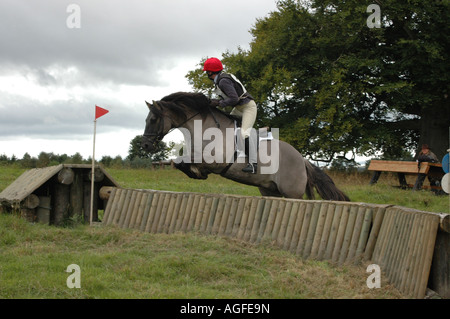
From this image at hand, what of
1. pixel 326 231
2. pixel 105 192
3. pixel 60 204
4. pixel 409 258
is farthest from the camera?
pixel 105 192

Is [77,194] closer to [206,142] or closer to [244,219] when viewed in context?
[206,142]

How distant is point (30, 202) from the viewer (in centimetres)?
777

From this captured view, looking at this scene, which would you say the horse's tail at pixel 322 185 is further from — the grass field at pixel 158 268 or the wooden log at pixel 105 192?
the wooden log at pixel 105 192

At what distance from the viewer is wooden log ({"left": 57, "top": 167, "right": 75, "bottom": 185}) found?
809 cm

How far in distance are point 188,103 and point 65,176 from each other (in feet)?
8.46

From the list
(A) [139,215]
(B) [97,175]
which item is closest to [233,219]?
(A) [139,215]

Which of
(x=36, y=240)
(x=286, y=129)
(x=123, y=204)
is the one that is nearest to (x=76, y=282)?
(x=36, y=240)

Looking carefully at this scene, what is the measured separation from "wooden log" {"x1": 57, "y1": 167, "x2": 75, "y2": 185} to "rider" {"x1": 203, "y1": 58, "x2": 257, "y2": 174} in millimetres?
2840

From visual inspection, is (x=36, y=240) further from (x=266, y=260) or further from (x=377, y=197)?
(x=377, y=197)

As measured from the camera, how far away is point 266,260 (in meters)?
5.30

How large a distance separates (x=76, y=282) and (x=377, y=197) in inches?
389

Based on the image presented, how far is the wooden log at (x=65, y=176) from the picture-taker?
809 cm

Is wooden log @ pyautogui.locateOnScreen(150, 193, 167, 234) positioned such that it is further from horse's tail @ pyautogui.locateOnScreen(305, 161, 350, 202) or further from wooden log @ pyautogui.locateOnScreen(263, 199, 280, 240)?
horse's tail @ pyautogui.locateOnScreen(305, 161, 350, 202)

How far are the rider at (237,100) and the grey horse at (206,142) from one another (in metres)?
0.14
